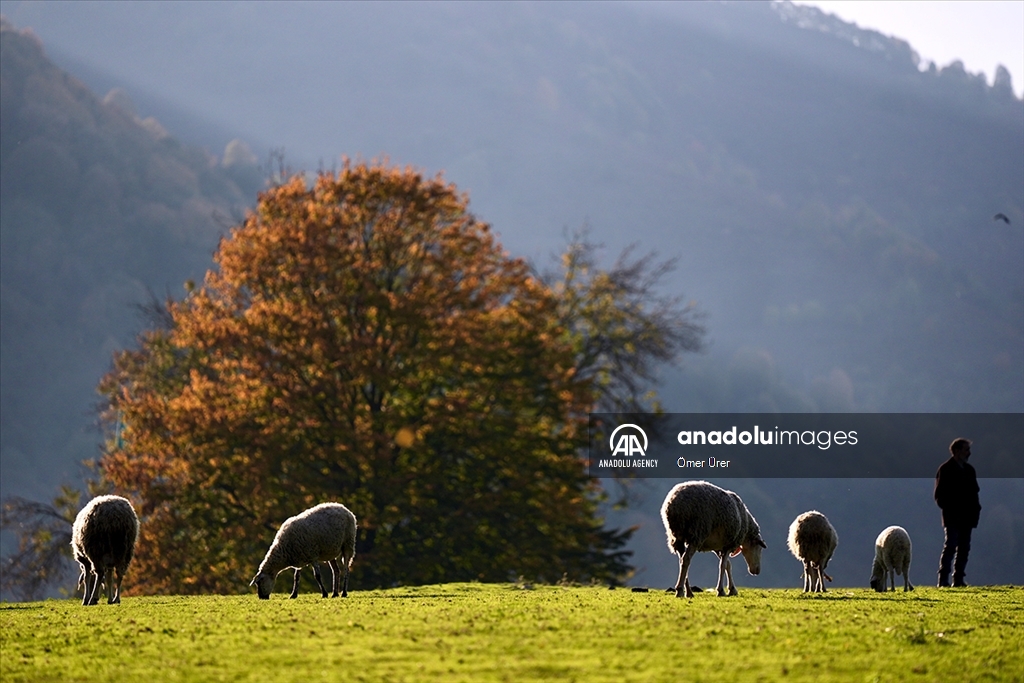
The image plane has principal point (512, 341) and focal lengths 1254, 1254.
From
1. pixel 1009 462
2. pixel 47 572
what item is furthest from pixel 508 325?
pixel 1009 462

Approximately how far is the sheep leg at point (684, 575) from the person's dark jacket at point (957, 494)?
915cm

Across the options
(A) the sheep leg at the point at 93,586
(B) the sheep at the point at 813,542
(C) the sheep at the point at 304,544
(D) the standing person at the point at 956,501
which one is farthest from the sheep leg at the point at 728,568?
(A) the sheep leg at the point at 93,586

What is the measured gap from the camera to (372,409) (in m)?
42.2

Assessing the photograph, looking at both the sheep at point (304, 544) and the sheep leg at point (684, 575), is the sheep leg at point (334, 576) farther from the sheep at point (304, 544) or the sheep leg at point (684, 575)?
the sheep leg at point (684, 575)

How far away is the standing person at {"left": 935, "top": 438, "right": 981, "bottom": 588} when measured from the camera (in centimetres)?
2772

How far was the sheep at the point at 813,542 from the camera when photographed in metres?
23.6

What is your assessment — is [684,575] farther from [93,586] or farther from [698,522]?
[93,586]

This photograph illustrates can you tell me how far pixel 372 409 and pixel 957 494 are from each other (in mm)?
20546

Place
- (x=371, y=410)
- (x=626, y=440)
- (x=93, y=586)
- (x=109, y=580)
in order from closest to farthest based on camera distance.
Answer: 1. (x=109, y=580)
2. (x=93, y=586)
3. (x=371, y=410)
4. (x=626, y=440)

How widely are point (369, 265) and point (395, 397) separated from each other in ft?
15.3

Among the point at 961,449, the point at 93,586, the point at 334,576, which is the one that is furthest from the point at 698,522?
the point at 93,586

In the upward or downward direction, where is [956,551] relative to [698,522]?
upward

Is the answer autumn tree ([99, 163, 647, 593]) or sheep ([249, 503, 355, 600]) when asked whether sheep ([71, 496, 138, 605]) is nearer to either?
sheep ([249, 503, 355, 600])

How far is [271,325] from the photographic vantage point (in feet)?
138
